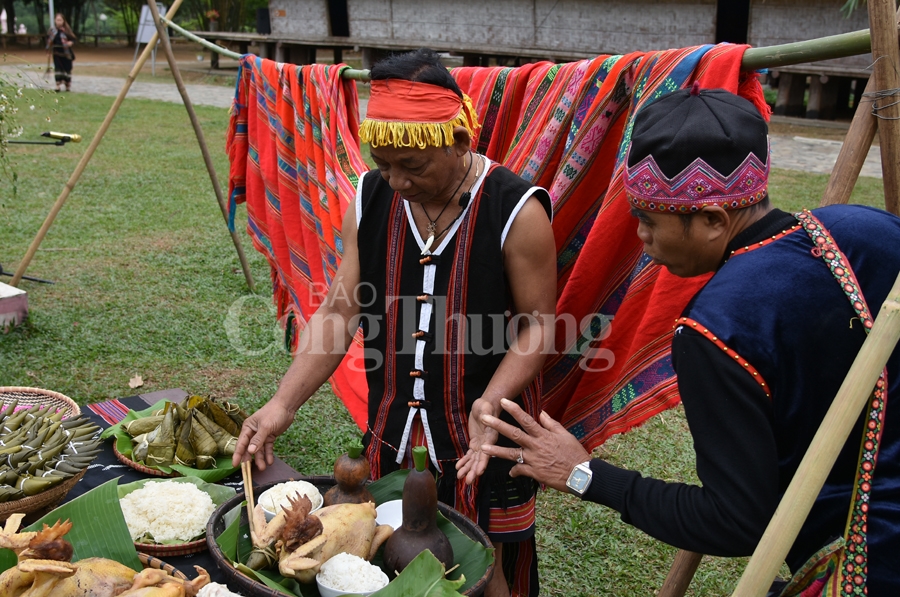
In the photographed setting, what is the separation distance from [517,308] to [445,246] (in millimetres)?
269

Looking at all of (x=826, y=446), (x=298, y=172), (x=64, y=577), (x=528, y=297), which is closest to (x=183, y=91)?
(x=298, y=172)

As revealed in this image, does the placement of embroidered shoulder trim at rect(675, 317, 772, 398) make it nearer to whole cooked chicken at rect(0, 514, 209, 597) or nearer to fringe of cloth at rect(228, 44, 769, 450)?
fringe of cloth at rect(228, 44, 769, 450)

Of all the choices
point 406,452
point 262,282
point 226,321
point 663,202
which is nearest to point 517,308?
point 406,452

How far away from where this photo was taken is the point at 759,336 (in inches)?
52.4

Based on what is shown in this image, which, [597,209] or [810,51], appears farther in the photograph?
[597,209]

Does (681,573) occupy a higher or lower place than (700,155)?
lower

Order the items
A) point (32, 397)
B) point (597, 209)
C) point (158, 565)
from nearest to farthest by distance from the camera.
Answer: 1. point (158, 565)
2. point (597, 209)
3. point (32, 397)

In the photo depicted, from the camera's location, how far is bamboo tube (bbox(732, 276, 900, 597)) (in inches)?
46.6

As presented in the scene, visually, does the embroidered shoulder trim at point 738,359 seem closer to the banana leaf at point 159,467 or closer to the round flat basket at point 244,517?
the round flat basket at point 244,517

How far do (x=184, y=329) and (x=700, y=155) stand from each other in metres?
4.93

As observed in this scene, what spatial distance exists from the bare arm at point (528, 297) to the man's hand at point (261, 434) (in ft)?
1.82

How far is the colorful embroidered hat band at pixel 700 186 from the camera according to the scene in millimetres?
1385

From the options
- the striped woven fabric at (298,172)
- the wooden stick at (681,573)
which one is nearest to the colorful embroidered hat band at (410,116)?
the wooden stick at (681,573)

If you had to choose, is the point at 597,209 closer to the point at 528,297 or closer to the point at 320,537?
Result: the point at 528,297
